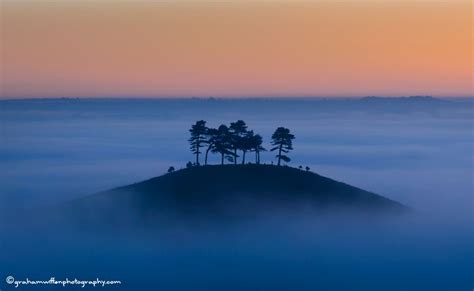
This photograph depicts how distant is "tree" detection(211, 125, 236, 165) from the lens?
6944 cm

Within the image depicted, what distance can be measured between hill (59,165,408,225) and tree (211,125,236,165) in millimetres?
2684

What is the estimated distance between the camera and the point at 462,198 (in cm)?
9462

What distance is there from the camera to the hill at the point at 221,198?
69.6 meters

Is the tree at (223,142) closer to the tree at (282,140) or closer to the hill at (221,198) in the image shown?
the hill at (221,198)

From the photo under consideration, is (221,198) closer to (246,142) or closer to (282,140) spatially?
(246,142)

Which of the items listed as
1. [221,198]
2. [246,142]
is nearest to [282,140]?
[246,142]

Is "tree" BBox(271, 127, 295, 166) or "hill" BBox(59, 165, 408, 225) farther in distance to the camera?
"tree" BBox(271, 127, 295, 166)

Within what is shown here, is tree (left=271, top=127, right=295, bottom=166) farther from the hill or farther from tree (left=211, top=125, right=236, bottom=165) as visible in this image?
tree (left=211, top=125, right=236, bottom=165)

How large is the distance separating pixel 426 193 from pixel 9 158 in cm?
Answer: 7247

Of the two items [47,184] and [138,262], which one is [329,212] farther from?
[47,184]

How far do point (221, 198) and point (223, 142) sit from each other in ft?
21.4

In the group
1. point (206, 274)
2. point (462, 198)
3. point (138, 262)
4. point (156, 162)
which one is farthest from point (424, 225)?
point (156, 162)

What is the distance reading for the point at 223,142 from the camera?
6944cm

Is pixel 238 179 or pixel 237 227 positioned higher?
pixel 238 179
